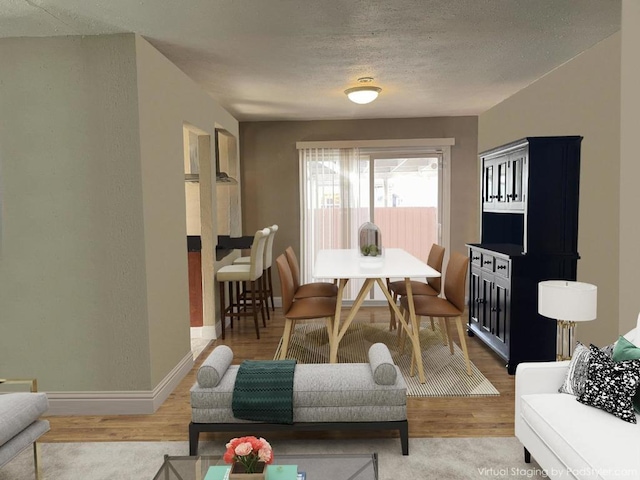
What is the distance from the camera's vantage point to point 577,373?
2344 mm

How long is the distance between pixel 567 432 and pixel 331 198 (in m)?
4.74

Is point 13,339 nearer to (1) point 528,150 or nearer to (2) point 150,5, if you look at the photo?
(2) point 150,5

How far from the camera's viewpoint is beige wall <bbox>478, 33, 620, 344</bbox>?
11.6ft

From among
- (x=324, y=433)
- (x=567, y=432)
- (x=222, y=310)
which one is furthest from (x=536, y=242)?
(x=222, y=310)

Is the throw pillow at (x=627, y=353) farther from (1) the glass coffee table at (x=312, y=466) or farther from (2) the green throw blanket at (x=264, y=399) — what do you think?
(2) the green throw blanket at (x=264, y=399)

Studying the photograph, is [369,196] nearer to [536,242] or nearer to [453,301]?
[453,301]

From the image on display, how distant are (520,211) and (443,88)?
1.48 metres

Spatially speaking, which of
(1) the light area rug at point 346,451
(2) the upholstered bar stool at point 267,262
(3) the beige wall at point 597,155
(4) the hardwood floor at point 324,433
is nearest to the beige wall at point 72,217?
(4) the hardwood floor at point 324,433

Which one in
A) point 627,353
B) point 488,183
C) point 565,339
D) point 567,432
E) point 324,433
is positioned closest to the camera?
point 567,432

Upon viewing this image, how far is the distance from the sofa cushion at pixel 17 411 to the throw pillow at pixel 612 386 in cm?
258

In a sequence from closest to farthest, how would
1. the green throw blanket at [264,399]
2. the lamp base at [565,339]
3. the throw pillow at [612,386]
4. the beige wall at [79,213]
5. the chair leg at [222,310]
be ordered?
the throw pillow at [612,386] < the green throw blanket at [264,399] < the lamp base at [565,339] < the beige wall at [79,213] < the chair leg at [222,310]

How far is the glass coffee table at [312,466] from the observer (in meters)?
1.92

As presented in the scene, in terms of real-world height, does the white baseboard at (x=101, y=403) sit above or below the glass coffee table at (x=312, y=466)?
below

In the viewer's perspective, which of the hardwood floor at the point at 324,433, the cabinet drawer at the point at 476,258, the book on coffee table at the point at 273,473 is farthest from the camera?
the cabinet drawer at the point at 476,258
